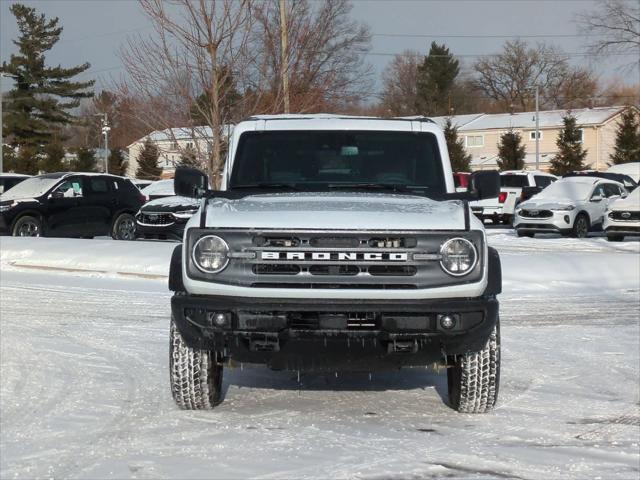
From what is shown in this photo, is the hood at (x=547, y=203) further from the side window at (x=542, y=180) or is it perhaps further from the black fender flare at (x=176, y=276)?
the black fender flare at (x=176, y=276)

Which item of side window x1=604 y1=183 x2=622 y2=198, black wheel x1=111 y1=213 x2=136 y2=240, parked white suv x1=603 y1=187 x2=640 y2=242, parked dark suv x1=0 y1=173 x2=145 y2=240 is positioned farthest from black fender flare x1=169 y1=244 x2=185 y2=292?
side window x1=604 y1=183 x2=622 y2=198

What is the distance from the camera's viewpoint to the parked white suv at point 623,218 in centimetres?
2644

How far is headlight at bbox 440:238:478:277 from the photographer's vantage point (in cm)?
625

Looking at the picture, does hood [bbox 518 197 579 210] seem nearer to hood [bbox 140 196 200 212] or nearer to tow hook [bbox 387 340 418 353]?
hood [bbox 140 196 200 212]

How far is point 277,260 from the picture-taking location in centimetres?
621

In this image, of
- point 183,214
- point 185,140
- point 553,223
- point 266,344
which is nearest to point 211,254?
point 266,344

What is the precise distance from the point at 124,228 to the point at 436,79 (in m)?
74.6

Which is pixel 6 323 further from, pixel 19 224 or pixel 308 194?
pixel 19 224

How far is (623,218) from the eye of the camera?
26609 millimetres

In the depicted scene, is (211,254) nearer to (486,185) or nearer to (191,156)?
(486,185)

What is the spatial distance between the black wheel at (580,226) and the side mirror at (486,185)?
22335 millimetres

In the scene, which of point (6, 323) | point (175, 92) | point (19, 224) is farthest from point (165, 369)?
point (19, 224)

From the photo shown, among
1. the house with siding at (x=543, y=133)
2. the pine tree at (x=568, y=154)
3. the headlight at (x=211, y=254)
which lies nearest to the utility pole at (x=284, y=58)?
the headlight at (x=211, y=254)

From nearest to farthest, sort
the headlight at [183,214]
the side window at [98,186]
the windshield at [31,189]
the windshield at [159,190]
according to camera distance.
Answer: the headlight at [183,214], the windshield at [31,189], the side window at [98,186], the windshield at [159,190]
